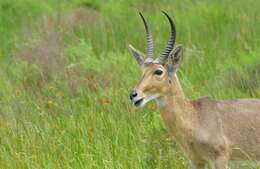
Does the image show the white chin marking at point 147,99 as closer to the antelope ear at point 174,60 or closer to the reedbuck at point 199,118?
the reedbuck at point 199,118

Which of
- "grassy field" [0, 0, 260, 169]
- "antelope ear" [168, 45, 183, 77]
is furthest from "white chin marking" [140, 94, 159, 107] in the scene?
"grassy field" [0, 0, 260, 169]

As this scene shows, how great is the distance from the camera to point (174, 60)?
7270mm

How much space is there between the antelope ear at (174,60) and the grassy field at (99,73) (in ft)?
2.80

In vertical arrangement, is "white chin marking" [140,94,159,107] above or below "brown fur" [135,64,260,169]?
above

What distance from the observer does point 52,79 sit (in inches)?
446

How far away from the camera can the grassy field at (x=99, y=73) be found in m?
7.76

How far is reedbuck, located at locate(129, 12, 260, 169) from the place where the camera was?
697 cm

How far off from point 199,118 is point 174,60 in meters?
0.59

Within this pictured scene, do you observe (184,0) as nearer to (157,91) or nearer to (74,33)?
(74,33)

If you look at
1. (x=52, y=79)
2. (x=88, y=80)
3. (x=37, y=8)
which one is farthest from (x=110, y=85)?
(x=37, y=8)

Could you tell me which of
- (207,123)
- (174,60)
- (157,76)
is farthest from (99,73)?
(207,123)

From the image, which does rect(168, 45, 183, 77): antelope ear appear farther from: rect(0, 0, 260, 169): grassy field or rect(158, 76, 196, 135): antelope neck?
rect(0, 0, 260, 169): grassy field

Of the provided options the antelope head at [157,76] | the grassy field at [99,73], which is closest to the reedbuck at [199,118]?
the antelope head at [157,76]

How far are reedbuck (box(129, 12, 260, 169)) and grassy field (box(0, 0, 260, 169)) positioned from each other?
45cm
